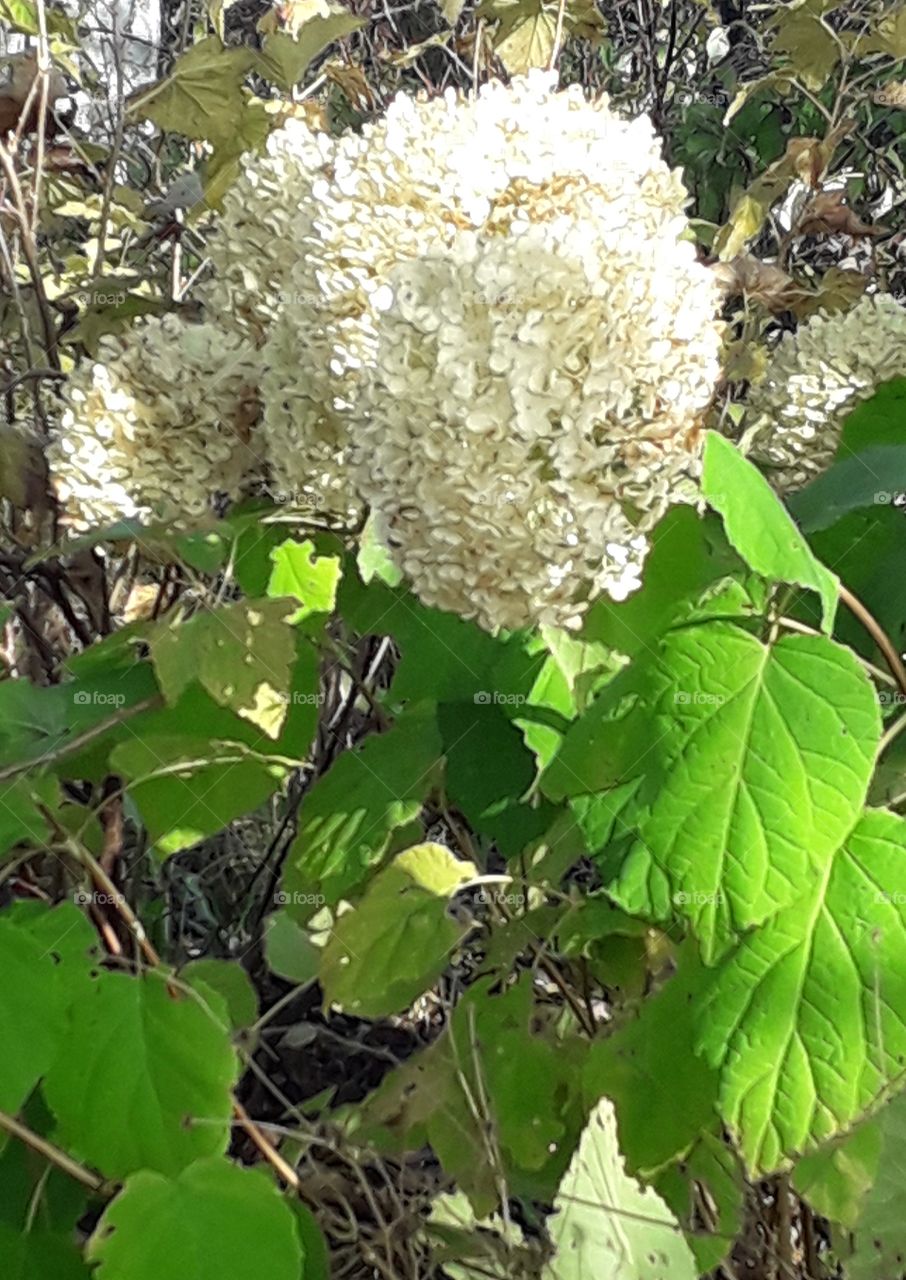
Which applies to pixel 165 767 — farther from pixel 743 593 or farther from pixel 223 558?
pixel 743 593

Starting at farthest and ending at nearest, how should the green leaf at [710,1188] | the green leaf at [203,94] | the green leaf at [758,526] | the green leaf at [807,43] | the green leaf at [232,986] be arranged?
the green leaf at [807,43]
the green leaf at [203,94]
the green leaf at [232,986]
the green leaf at [710,1188]
the green leaf at [758,526]

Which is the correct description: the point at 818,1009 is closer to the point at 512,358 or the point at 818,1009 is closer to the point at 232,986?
the point at 512,358

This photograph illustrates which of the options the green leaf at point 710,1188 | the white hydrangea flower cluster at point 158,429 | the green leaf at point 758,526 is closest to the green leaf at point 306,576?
the white hydrangea flower cluster at point 158,429

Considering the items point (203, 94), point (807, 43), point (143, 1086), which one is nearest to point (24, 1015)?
point (143, 1086)

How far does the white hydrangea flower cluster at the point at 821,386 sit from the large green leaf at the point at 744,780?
7.3 inches

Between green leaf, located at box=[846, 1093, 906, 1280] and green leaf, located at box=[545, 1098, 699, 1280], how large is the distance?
88 millimetres

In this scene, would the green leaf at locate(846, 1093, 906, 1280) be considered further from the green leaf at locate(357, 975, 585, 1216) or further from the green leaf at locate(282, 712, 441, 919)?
the green leaf at locate(282, 712, 441, 919)

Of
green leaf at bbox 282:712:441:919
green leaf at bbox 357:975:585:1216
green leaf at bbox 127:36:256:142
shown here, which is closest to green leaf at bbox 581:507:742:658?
green leaf at bbox 282:712:441:919

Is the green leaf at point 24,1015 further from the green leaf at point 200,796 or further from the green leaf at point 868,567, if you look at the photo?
the green leaf at point 868,567

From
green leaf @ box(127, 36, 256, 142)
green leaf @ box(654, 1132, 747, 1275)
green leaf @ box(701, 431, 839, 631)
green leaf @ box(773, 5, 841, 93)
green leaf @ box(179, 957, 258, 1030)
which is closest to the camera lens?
green leaf @ box(701, 431, 839, 631)

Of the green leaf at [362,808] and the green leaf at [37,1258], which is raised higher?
the green leaf at [362,808]

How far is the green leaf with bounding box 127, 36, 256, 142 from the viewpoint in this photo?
96cm

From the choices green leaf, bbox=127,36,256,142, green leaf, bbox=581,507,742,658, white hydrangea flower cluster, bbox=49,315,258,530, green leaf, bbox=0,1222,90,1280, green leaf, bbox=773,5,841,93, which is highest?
green leaf, bbox=127,36,256,142

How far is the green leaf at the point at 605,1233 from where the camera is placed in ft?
1.82
